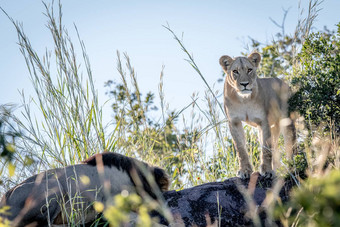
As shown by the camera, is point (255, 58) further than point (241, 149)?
Yes

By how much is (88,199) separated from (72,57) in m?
1.88

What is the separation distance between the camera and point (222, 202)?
13.2 ft

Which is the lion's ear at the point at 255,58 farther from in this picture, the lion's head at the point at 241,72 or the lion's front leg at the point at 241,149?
the lion's front leg at the point at 241,149

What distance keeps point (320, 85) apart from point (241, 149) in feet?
3.43

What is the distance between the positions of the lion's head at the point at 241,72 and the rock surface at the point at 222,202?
118cm

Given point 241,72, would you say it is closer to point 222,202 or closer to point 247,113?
point 247,113

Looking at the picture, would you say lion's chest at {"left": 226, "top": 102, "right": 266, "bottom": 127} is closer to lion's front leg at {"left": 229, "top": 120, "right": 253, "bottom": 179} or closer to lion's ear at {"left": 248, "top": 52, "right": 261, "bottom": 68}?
lion's front leg at {"left": 229, "top": 120, "right": 253, "bottom": 179}

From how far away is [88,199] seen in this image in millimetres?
3809

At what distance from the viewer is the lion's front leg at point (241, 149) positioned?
4753mm

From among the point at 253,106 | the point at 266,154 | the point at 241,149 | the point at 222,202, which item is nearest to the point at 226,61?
the point at 253,106

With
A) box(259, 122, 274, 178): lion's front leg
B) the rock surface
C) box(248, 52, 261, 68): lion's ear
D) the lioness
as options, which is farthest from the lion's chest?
the rock surface

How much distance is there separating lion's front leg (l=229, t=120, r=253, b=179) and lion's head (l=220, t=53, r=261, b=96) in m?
0.35

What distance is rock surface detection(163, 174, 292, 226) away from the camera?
3.84 m

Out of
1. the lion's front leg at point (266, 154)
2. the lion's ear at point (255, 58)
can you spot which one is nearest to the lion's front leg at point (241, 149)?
the lion's front leg at point (266, 154)
